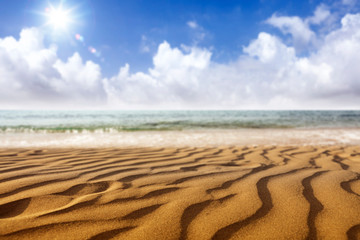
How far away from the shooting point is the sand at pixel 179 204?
44.8 inches

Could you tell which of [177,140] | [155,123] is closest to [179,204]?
[177,140]

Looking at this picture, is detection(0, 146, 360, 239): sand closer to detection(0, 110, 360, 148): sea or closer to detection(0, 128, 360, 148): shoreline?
detection(0, 128, 360, 148): shoreline

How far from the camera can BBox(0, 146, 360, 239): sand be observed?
114 cm

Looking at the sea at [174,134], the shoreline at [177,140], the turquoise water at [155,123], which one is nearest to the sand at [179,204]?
the shoreline at [177,140]

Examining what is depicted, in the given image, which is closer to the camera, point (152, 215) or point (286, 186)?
point (152, 215)

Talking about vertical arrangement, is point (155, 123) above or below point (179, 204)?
above

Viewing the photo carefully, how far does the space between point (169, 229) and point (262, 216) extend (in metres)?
0.61

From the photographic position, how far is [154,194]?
1.63 m

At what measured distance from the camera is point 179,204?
1447 millimetres

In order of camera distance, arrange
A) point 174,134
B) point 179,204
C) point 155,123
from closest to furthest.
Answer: point 179,204 < point 174,134 < point 155,123

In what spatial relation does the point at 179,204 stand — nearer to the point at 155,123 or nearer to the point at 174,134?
the point at 174,134

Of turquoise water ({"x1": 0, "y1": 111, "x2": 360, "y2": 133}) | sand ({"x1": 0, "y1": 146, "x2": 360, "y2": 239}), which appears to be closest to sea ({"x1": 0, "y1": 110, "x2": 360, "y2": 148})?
turquoise water ({"x1": 0, "y1": 111, "x2": 360, "y2": 133})

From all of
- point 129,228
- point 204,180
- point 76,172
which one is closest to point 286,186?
point 204,180

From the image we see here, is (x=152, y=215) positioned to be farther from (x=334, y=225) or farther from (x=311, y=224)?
(x=334, y=225)
